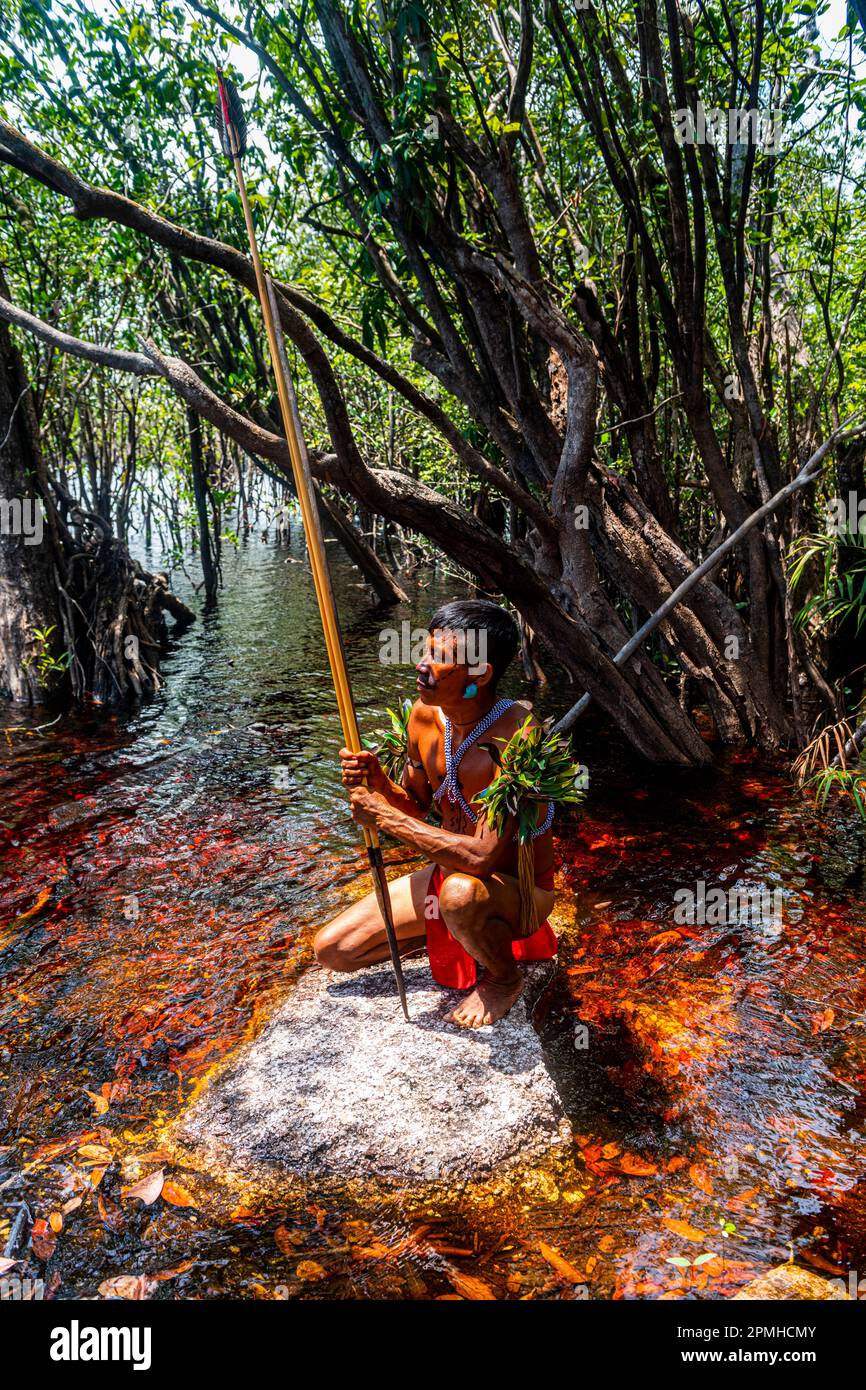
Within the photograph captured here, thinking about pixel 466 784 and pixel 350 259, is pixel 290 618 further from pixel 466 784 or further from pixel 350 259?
pixel 466 784

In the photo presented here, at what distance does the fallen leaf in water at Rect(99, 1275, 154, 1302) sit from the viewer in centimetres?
269

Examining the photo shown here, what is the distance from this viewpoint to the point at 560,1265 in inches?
108

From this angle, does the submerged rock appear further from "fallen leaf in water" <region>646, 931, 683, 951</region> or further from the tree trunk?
the tree trunk

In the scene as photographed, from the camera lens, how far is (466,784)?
3.88 meters

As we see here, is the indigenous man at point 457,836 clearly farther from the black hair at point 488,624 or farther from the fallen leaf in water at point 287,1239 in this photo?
the fallen leaf in water at point 287,1239

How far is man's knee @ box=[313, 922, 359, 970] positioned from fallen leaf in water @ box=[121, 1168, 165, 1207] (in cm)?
118

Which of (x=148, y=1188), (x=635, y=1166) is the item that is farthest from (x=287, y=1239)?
(x=635, y=1166)

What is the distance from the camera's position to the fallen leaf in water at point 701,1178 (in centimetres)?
307

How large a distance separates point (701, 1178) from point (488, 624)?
2165 millimetres

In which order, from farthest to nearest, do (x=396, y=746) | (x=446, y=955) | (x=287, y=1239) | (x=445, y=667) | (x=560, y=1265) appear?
(x=396, y=746) → (x=446, y=955) → (x=445, y=667) → (x=287, y=1239) → (x=560, y=1265)

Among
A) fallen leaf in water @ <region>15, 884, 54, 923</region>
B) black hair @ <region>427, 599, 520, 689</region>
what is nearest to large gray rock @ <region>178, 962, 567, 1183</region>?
black hair @ <region>427, 599, 520, 689</region>

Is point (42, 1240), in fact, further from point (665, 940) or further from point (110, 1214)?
point (665, 940)

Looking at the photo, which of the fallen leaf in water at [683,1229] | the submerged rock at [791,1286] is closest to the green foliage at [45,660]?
the fallen leaf in water at [683,1229]

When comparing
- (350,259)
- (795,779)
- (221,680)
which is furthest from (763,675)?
(221,680)
